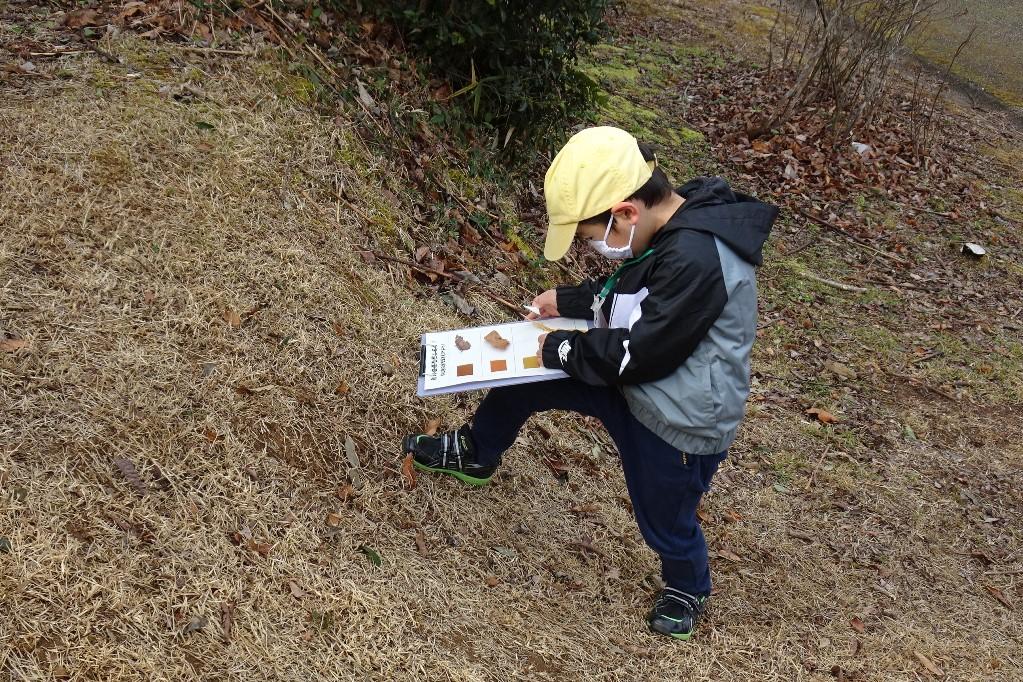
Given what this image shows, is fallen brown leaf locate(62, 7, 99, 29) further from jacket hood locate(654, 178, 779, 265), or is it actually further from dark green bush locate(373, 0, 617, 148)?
jacket hood locate(654, 178, 779, 265)

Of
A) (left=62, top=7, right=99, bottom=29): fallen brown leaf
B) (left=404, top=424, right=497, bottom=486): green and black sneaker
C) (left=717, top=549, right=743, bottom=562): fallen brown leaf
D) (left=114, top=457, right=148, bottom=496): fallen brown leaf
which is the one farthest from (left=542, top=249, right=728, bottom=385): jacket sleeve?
(left=62, top=7, right=99, bottom=29): fallen brown leaf

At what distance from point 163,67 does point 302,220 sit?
1.18 m

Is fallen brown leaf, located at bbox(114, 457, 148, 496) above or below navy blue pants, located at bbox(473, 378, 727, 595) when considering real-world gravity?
below

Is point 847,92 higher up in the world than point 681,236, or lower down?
lower down

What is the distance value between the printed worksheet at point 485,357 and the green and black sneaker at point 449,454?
0.52 meters

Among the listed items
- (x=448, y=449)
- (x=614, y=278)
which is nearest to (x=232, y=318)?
(x=448, y=449)

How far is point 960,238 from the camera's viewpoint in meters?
8.12

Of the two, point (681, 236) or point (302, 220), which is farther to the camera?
point (302, 220)

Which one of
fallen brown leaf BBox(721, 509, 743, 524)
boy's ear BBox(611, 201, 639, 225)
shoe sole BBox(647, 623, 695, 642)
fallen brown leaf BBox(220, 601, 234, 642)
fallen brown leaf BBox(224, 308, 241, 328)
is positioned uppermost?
boy's ear BBox(611, 201, 639, 225)

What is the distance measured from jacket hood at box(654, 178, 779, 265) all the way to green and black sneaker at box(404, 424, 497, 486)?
1.21m

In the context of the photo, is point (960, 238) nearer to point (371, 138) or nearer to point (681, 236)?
point (371, 138)

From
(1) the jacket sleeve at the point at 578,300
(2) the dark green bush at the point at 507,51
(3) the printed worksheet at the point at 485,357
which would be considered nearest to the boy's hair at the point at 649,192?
(1) the jacket sleeve at the point at 578,300

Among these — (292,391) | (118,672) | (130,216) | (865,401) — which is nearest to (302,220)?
(130,216)

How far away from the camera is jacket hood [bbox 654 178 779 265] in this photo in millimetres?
2516
